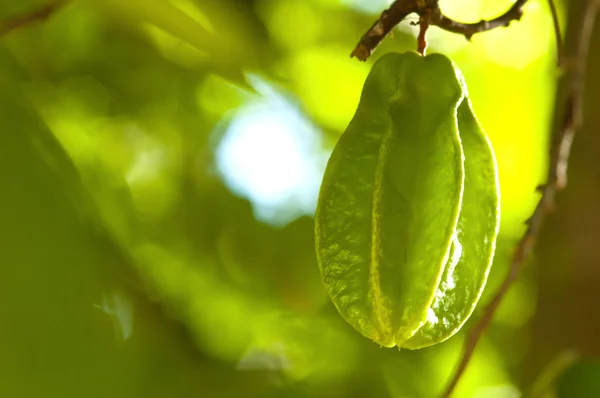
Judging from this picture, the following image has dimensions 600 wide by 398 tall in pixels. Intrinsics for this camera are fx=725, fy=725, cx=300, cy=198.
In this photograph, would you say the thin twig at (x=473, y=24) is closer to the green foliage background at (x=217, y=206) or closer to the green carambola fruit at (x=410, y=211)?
the green carambola fruit at (x=410, y=211)

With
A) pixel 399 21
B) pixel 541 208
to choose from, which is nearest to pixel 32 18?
pixel 399 21

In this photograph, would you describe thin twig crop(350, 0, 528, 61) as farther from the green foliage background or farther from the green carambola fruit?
the green foliage background

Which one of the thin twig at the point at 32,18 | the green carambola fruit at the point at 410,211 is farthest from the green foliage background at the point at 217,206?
the green carambola fruit at the point at 410,211

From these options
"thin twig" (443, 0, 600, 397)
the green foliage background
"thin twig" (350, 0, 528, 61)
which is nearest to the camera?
"thin twig" (350, 0, 528, 61)

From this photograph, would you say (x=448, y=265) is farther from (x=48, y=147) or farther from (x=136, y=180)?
(x=136, y=180)

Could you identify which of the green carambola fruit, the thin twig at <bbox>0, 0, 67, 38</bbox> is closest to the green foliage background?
the thin twig at <bbox>0, 0, 67, 38</bbox>

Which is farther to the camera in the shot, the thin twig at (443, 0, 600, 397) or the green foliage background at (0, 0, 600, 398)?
the green foliage background at (0, 0, 600, 398)
